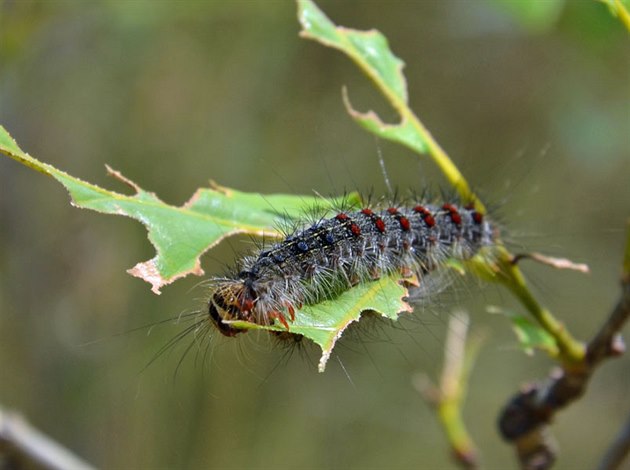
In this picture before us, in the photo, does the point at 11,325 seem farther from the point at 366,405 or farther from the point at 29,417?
the point at 366,405

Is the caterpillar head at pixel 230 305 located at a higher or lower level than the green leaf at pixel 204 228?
lower

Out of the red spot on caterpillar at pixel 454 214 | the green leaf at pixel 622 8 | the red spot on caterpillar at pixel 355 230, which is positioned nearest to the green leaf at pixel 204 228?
the red spot on caterpillar at pixel 355 230

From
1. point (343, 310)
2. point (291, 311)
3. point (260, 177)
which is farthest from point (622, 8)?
point (260, 177)

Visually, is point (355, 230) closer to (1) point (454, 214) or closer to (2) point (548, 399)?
(1) point (454, 214)

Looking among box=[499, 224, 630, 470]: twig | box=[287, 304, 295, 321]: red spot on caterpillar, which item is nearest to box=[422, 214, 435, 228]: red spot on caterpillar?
box=[499, 224, 630, 470]: twig

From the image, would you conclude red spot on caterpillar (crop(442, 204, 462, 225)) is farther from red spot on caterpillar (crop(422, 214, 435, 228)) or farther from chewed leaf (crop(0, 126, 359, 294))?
chewed leaf (crop(0, 126, 359, 294))

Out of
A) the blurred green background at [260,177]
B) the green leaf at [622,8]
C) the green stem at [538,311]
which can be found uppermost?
the green leaf at [622,8]

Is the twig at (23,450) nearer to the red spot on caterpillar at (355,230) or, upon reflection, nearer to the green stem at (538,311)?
the red spot on caterpillar at (355,230)

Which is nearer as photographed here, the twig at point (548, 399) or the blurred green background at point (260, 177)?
the twig at point (548, 399)
